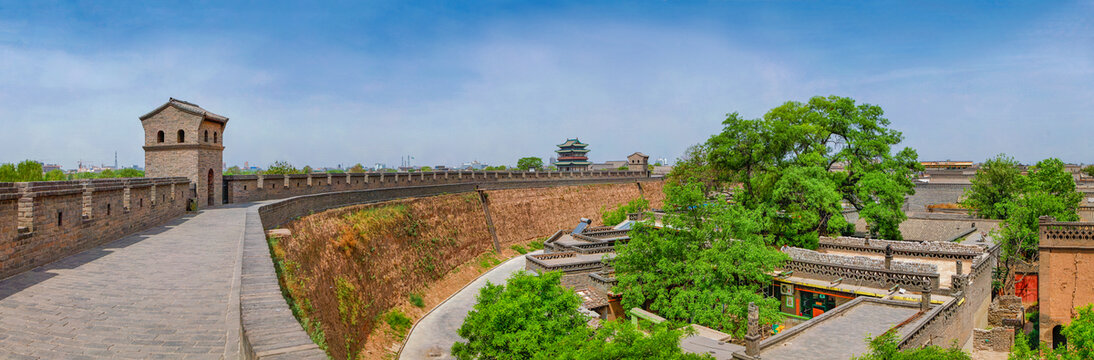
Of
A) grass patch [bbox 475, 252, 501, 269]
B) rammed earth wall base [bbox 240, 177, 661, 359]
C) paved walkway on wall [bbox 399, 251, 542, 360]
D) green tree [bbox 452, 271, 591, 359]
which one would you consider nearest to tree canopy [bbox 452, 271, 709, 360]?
green tree [bbox 452, 271, 591, 359]

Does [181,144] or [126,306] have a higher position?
[181,144]

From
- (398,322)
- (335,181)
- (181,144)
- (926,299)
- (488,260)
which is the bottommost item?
(398,322)

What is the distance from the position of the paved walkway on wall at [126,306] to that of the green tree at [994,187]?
40.4m

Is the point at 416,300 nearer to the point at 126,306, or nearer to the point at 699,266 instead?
the point at 699,266

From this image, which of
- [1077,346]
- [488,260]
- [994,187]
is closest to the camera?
[1077,346]

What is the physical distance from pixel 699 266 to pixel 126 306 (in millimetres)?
13881

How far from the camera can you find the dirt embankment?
48.2 feet

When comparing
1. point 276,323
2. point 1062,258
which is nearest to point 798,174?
point 1062,258

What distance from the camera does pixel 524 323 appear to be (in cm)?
1372

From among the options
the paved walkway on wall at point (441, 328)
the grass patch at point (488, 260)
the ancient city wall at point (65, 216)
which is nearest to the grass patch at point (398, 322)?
the paved walkway on wall at point (441, 328)

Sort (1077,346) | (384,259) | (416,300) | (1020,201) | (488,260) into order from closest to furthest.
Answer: (1077,346) < (384,259) < (416,300) < (1020,201) < (488,260)

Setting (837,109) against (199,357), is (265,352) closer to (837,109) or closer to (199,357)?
(199,357)

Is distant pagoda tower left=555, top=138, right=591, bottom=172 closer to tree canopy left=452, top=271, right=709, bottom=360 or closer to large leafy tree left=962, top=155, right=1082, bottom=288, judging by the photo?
large leafy tree left=962, top=155, right=1082, bottom=288

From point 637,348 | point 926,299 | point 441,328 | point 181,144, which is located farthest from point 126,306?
point 926,299
